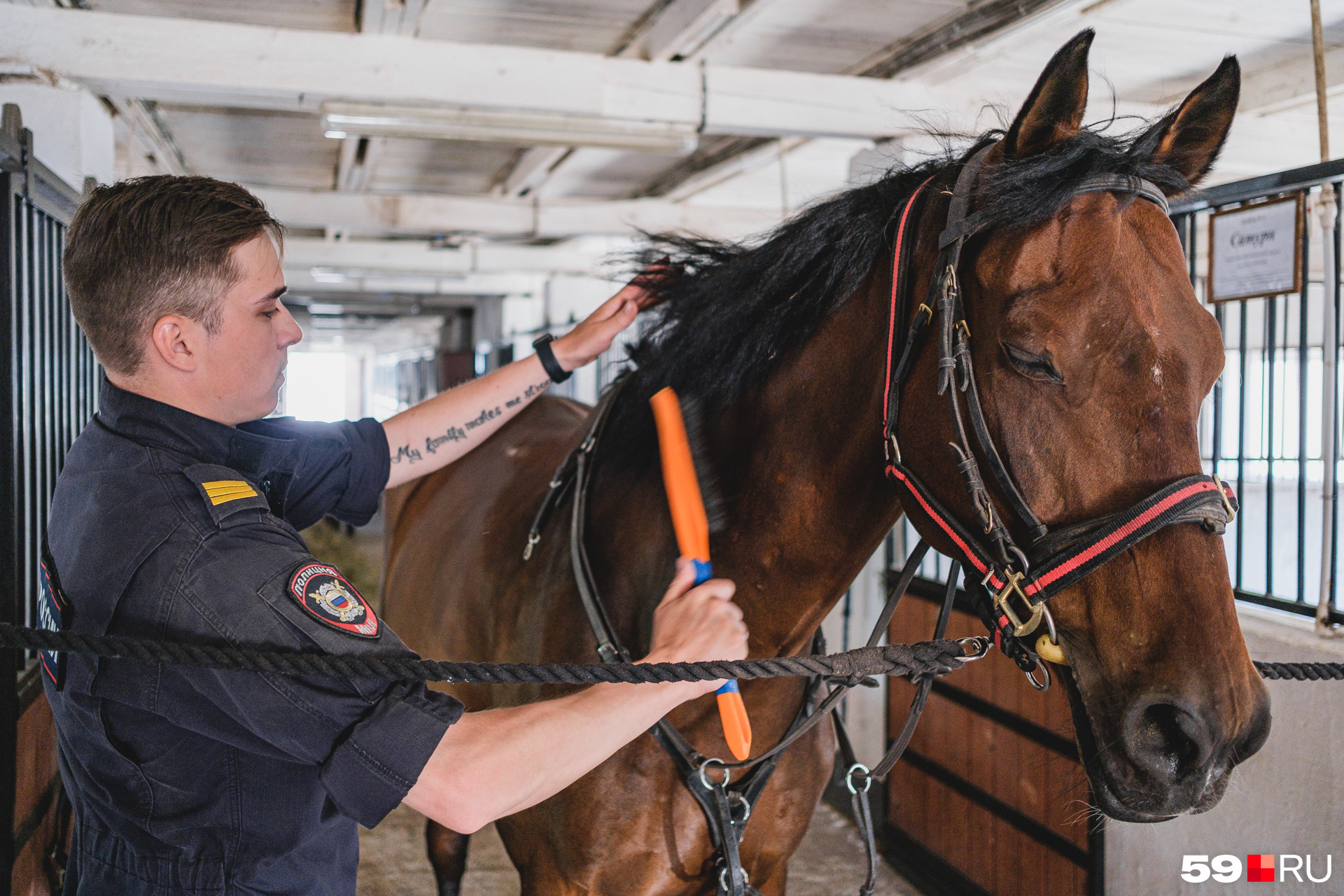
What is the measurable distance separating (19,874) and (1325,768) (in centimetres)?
253

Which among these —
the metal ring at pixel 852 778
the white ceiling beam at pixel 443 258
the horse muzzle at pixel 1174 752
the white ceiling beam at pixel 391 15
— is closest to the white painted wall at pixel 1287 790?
the metal ring at pixel 852 778

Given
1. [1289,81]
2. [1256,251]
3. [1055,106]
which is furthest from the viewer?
[1289,81]

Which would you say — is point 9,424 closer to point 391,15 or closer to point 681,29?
point 391,15

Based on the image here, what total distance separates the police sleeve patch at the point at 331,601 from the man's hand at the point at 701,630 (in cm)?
29

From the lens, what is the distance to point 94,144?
3035mm

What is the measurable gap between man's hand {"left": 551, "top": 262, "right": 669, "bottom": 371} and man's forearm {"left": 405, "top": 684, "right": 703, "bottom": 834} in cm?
95

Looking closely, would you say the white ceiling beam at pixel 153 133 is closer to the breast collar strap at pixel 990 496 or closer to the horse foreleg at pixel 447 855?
the horse foreleg at pixel 447 855

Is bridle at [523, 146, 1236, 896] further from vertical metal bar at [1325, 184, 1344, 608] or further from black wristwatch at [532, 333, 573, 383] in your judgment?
vertical metal bar at [1325, 184, 1344, 608]

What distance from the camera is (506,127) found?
3395mm

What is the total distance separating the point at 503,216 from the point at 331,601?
629cm

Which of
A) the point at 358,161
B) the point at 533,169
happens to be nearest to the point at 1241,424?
the point at 533,169

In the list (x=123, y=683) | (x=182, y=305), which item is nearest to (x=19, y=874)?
(x=123, y=683)

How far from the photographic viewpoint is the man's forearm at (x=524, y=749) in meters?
0.87

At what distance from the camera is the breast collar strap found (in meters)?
0.94
